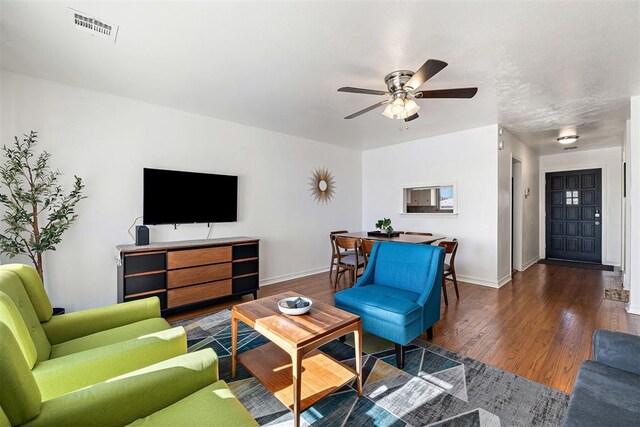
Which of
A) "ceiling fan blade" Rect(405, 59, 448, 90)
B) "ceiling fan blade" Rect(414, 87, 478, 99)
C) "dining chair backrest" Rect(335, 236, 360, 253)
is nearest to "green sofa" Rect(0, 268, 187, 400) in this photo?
"ceiling fan blade" Rect(405, 59, 448, 90)

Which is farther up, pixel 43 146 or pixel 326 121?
pixel 326 121

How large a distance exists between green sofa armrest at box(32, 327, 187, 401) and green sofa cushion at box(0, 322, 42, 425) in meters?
0.38

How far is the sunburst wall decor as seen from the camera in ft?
18.2

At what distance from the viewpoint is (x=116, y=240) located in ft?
11.0

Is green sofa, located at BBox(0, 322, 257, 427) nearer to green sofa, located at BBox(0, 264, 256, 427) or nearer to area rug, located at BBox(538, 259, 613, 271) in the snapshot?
green sofa, located at BBox(0, 264, 256, 427)

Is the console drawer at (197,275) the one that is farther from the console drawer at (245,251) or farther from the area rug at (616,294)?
the area rug at (616,294)

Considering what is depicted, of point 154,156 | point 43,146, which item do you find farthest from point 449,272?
point 43,146

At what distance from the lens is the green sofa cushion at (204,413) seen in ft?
3.72

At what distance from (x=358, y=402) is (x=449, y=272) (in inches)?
103

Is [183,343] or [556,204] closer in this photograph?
[183,343]

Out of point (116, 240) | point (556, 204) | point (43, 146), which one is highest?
point (43, 146)

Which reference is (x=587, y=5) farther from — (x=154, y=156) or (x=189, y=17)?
(x=154, y=156)

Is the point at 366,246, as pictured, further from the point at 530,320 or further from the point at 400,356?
the point at 530,320

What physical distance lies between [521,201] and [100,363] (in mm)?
6850
